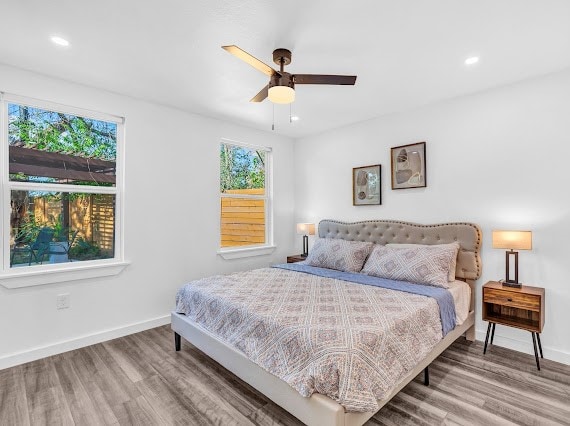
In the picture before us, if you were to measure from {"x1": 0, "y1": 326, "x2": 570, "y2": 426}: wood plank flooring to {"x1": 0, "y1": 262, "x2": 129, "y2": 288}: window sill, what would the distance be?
2.33 ft

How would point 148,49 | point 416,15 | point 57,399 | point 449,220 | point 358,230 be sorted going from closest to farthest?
1. point 416,15
2. point 57,399
3. point 148,49
4. point 449,220
5. point 358,230

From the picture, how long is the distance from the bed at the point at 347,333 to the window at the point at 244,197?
3.62 ft

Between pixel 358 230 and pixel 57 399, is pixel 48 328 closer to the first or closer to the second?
pixel 57 399

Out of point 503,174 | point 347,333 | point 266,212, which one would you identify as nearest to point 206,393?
point 347,333

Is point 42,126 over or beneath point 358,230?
over

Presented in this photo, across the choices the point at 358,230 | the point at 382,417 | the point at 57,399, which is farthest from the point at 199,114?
the point at 382,417

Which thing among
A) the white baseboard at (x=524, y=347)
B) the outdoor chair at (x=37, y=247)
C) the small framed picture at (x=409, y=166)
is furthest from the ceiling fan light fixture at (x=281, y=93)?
the white baseboard at (x=524, y=347)

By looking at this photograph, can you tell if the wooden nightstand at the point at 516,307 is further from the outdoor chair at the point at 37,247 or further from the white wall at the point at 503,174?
the outdoor chair at the point at 37,247

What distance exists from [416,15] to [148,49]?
6.42 feet

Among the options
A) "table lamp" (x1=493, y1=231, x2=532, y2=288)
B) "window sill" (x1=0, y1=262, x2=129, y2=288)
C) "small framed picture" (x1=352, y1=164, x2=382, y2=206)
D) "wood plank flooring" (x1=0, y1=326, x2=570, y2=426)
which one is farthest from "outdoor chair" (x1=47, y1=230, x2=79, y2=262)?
"table lamp" (x1=493, y1=231, x2=532, y2=288)

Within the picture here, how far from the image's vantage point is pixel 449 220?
134 inches

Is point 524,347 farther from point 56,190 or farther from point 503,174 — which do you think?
point 56,190

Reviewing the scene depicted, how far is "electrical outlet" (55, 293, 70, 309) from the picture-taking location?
2.87 meters

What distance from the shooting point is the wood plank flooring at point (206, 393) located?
1968mm
